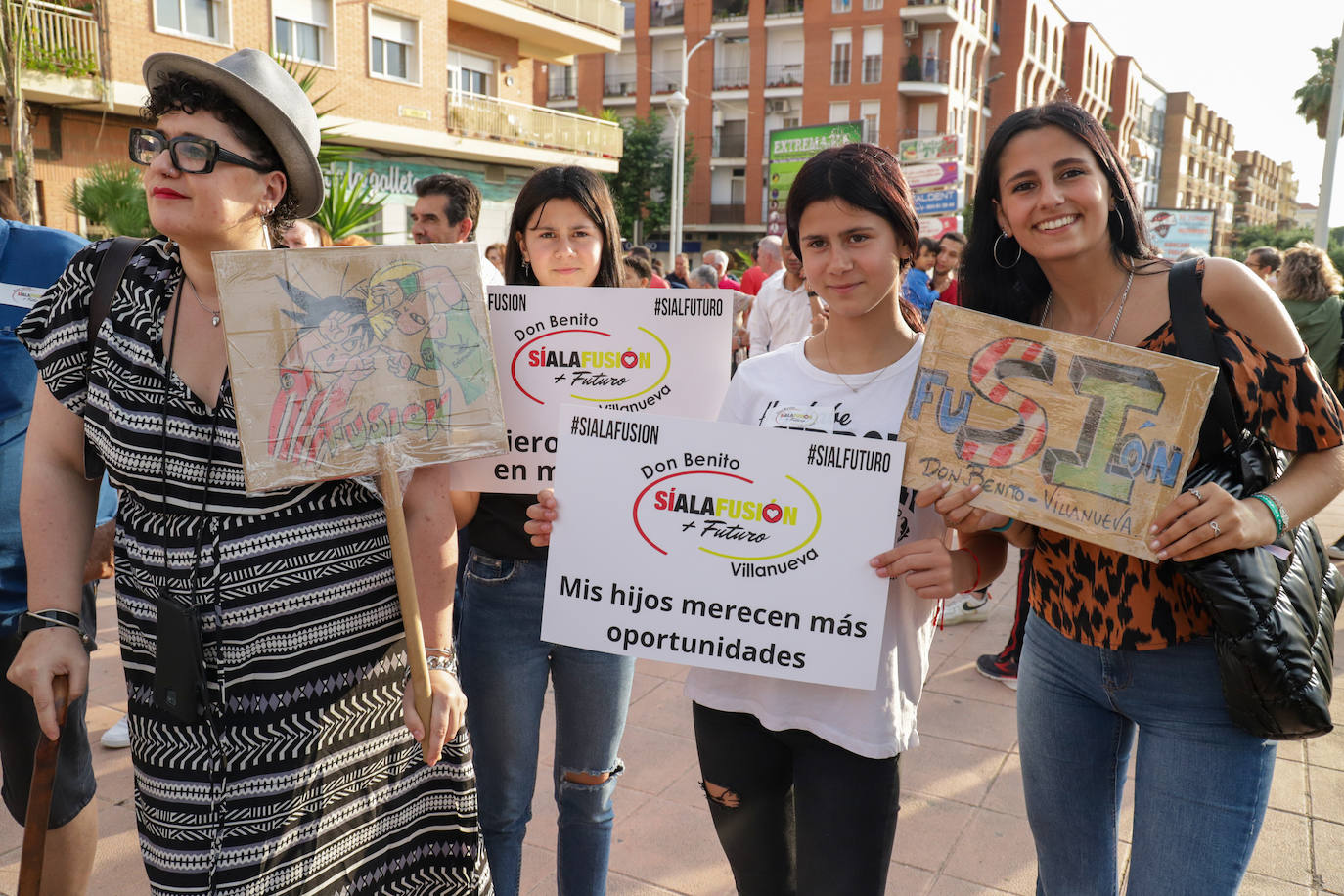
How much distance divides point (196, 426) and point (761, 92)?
1660 inches

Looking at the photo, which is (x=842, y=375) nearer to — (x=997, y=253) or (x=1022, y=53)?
(x=997, y=253)

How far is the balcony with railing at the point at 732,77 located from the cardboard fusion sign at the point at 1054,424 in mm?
42513

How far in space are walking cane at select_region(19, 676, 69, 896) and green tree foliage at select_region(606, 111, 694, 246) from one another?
37.4 metres

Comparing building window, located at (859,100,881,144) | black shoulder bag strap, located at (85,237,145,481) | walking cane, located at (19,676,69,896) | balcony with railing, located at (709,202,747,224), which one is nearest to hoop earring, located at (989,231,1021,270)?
black shoulder bag strap, located at (85,237,145,481)

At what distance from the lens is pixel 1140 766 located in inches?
70.1

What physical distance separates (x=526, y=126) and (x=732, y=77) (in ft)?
74.2

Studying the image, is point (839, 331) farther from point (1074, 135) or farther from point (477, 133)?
point (477, 133)

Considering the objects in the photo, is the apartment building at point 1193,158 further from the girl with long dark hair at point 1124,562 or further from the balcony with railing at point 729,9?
the girl with long dark hair at point 1124,562

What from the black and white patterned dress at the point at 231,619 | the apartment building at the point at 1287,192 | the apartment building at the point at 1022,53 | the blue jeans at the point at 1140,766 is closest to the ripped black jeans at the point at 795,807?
the blue jeans at the point at 1140,766

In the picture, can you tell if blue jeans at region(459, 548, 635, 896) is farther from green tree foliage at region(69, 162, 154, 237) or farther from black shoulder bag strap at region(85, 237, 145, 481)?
green tree foliage at region(69, 162, 154, 237)

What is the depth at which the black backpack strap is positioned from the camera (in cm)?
169

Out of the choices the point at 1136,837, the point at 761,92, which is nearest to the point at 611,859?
the point at 1136,837

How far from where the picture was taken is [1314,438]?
66.3 inches

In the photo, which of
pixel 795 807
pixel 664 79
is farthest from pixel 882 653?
pixel 664 79
